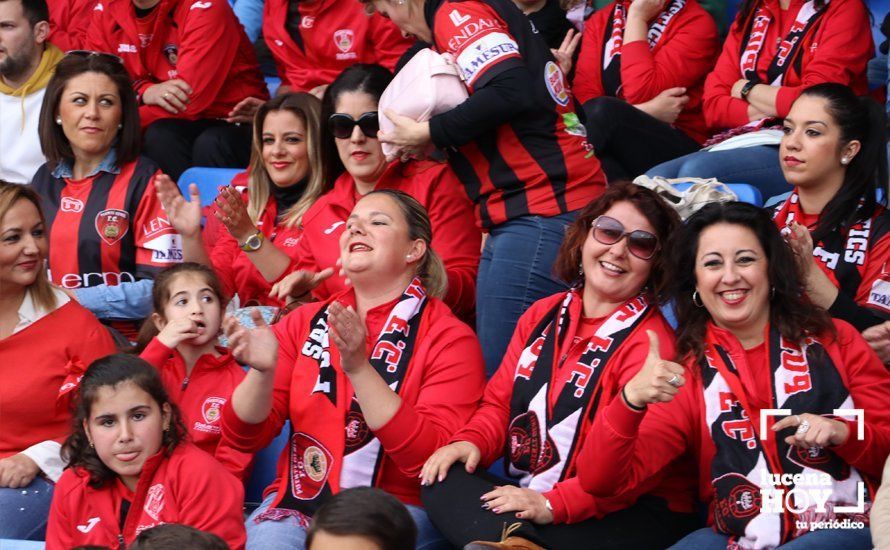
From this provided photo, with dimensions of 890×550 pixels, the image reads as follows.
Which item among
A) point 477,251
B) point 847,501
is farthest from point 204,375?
Result: point 847,501

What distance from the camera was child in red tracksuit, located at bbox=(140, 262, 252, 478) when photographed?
3812mm

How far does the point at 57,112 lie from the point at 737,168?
233 centimetres

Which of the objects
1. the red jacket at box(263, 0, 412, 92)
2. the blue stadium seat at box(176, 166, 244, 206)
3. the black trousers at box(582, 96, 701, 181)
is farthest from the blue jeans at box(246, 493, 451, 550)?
the red jacket at box(263, 0, 412, 92)

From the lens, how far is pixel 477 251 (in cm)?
434

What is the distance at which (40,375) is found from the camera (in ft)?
12.5

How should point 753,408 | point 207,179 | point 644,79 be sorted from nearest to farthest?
1. point 753,408
2. point 644,79
3. point 207,179

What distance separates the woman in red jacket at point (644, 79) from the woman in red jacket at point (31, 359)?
1.84 metres

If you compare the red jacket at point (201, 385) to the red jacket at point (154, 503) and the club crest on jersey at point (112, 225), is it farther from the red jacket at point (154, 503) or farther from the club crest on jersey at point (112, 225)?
the club crest on jersey at point (112, 225)

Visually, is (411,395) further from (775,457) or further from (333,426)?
(775,457)

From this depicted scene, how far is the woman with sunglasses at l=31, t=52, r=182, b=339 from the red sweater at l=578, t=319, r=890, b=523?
6.13 ft

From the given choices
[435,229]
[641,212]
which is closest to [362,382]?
[641,212]

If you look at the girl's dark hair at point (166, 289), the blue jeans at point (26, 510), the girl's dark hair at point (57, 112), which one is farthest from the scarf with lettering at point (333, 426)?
the girl's dark hair at point (57, 112)

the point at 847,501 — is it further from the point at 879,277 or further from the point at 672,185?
the point at 672,185

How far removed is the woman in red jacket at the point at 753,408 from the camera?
3045mm
